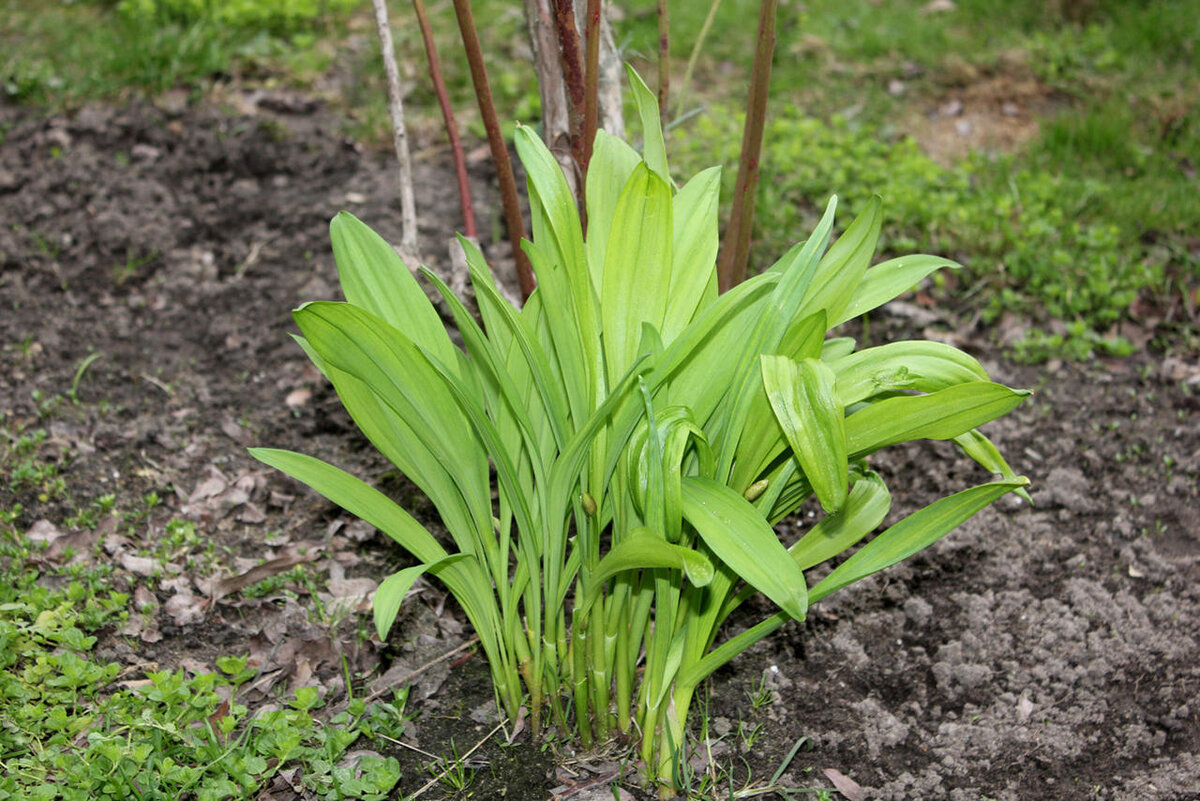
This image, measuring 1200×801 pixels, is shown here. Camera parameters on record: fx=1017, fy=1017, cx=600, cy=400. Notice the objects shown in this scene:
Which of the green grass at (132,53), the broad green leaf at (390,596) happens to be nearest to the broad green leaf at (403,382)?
the broad green leaf at (390,596)

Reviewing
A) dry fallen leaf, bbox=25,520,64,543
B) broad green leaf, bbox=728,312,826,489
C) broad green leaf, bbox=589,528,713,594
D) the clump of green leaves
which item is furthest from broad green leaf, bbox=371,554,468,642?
the clump of green leaves

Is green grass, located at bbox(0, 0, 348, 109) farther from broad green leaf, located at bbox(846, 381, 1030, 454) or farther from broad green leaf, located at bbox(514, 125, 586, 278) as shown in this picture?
broad green leaf, located at bbox(846, 381, 1030, 454)

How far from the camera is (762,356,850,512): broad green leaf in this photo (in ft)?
4.63

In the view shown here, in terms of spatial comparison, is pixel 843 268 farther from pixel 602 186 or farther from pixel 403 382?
pixel 403 382

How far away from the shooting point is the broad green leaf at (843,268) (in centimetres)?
168

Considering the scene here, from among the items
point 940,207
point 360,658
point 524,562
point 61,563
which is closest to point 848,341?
point 524,562

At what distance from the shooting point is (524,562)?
177 centimetres

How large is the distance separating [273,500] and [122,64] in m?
2.61

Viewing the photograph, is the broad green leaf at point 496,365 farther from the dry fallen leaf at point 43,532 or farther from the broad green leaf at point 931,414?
the dry fallen leaf at point 43,532

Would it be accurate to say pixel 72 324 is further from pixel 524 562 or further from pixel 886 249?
pixel 886 249

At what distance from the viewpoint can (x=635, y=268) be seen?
63.4 inches

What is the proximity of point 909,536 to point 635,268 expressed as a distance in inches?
23.8

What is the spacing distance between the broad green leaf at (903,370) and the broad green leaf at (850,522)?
0.56 ft

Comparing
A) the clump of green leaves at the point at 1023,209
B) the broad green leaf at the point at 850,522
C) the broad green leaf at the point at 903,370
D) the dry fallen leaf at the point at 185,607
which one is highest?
the broad green leaf at the point at 903,370
